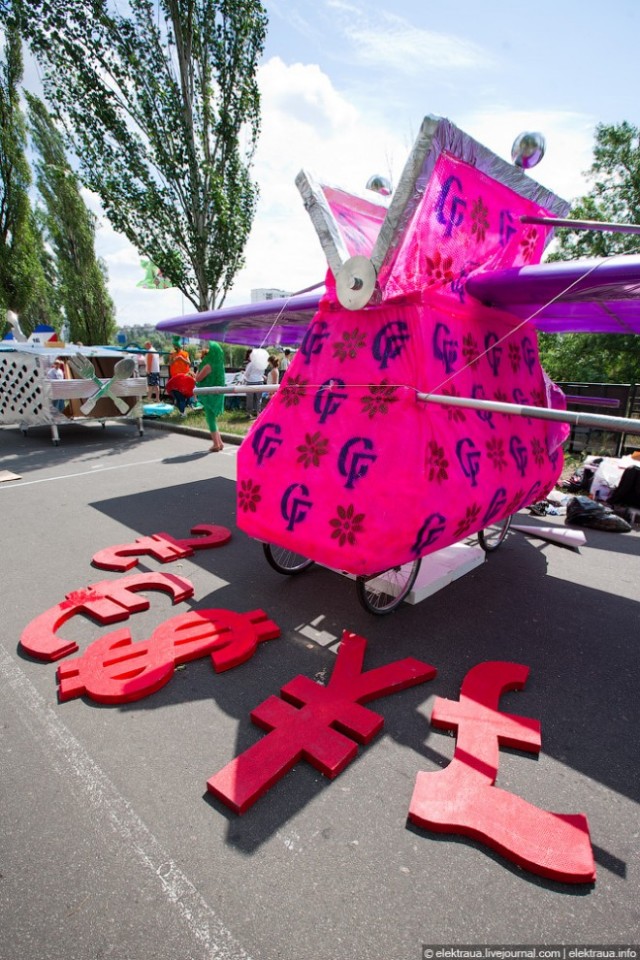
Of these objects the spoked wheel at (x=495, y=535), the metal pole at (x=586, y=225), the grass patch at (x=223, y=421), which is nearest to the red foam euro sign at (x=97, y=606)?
the spoked wheel at (x=495, y=535)

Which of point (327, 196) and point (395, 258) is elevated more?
point (327, 196)

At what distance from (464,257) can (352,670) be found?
282 cm

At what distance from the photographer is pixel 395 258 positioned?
9.87ft

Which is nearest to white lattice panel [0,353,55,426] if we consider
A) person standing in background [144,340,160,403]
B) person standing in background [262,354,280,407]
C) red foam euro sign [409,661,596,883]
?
person standing in background [262,354,280,407]

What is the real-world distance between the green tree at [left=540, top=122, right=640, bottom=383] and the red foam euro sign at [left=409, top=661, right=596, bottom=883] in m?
24.9

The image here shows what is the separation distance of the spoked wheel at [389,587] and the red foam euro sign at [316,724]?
0.58 m

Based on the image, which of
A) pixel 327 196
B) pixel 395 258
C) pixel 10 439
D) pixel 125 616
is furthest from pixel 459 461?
pixel 10 439

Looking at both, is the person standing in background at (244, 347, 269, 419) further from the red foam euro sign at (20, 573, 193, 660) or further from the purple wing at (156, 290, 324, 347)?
the red foam euro sign at (20, 573, 193, 660)

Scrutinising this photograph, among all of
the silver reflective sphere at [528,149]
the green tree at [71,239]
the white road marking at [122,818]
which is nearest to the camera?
the white road marking at [122,818]

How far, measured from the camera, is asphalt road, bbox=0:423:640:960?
166 centimetres

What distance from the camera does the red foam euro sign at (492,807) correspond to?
1860 mm

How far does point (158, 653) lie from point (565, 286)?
3560 millimetres

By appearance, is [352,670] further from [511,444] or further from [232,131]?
[232,131]

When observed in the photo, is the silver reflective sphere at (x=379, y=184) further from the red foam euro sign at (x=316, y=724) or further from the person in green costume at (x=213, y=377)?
the person in green costume at (x=213, y=377)
